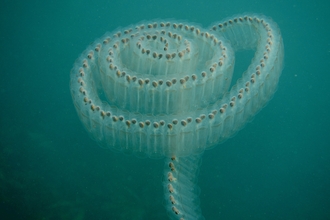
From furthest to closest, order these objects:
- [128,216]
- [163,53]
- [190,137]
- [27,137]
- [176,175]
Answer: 1. [27,137]
2. [128,216]
3. [163,53]
4. [176,175]
5. [190,137]

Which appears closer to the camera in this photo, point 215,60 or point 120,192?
point 215,60

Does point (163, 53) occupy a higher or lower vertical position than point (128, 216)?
higher

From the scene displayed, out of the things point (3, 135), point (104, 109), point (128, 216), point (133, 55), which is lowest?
point (128, 216)

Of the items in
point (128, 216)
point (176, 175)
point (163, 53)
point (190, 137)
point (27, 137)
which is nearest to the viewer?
point (190, 137)

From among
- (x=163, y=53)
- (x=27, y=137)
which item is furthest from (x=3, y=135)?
(x=163, y=53)

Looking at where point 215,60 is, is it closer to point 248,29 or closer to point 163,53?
point 163,53
